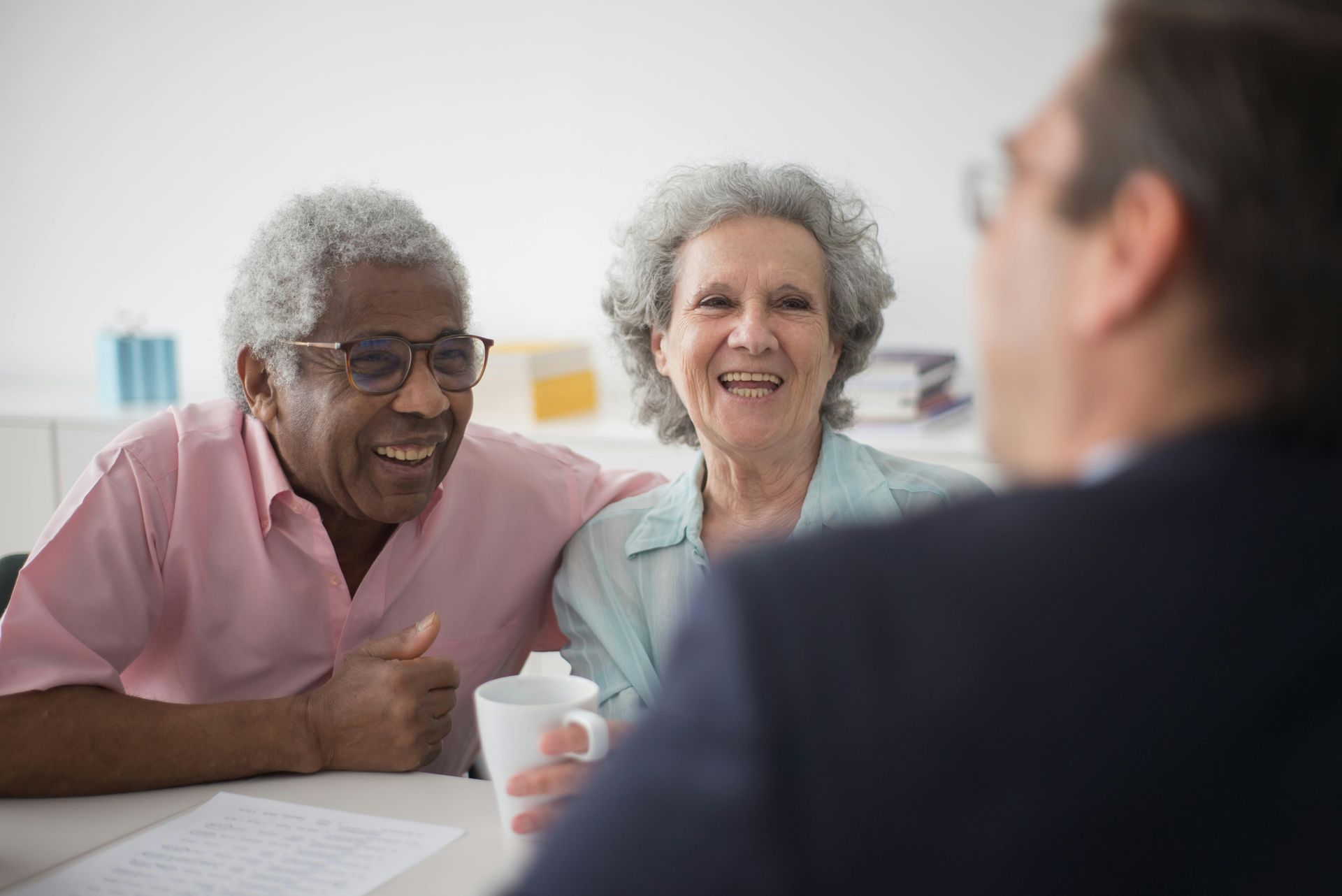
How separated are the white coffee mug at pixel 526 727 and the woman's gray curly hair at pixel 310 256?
0.70 m

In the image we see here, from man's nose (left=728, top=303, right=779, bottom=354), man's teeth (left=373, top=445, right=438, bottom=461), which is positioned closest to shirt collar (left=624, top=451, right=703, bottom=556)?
man's nose (left=728, top=303, right=779, bottom=354)

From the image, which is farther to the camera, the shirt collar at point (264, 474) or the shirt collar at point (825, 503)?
the shirt collar at point (825, 503)

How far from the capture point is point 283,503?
66.8 inches

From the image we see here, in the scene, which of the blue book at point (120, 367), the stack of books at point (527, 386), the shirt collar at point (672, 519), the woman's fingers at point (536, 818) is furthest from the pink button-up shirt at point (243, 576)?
the blue book at point (120, 367)

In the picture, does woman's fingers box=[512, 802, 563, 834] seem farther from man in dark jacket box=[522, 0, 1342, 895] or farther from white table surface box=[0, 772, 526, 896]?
man in dark jacket box=[522, 0, 1342, 895]

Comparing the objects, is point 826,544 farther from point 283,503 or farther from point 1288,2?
point 283,503

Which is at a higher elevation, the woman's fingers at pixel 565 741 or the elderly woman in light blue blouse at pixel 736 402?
the elderly woman in light blue blouse at pixel 736 402

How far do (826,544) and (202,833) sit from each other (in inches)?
39.2

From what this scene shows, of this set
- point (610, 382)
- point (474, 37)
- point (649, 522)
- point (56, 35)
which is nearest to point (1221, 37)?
point (649, 522)

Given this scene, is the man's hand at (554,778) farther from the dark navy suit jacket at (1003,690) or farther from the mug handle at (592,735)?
the dark navy suit jacket at (1003,690)

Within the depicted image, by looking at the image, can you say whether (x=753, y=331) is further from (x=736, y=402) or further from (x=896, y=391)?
(x=896, y=391)

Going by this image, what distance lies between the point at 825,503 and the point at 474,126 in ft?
6.89

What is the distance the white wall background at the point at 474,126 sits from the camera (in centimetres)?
293

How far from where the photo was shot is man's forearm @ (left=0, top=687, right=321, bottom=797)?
136cm
